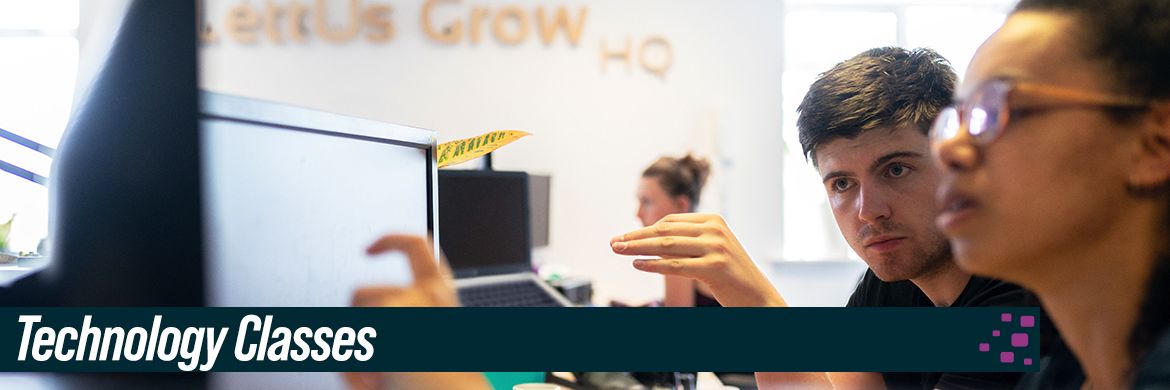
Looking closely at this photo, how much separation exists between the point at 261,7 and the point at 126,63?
2853 mm

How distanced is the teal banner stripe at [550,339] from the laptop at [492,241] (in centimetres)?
57

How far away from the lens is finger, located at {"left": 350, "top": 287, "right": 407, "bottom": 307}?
43cm

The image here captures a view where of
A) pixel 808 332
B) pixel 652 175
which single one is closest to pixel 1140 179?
pixel 808 332

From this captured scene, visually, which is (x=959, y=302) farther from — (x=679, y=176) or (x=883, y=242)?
(x=679, y=176)

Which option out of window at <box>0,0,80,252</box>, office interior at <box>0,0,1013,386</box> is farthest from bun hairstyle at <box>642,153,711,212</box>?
window at <box>0,0,80,252</box>

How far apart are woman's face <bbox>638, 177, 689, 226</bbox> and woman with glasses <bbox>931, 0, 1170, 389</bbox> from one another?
166 cm

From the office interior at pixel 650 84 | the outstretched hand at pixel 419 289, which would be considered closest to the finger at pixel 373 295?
the outstretched hand at pixel 419 289

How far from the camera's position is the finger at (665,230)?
489 mm

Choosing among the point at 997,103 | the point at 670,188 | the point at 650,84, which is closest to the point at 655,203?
the point at 670,188

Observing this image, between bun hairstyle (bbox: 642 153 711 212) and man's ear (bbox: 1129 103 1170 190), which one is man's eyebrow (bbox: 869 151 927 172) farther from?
bun hairstyle (bbox: 642 153 711 212)

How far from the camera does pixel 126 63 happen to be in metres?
0.36

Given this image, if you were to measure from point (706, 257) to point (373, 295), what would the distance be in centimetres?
26

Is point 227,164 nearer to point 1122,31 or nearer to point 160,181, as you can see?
point 160,181

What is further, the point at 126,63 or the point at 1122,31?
the point at 126,63
